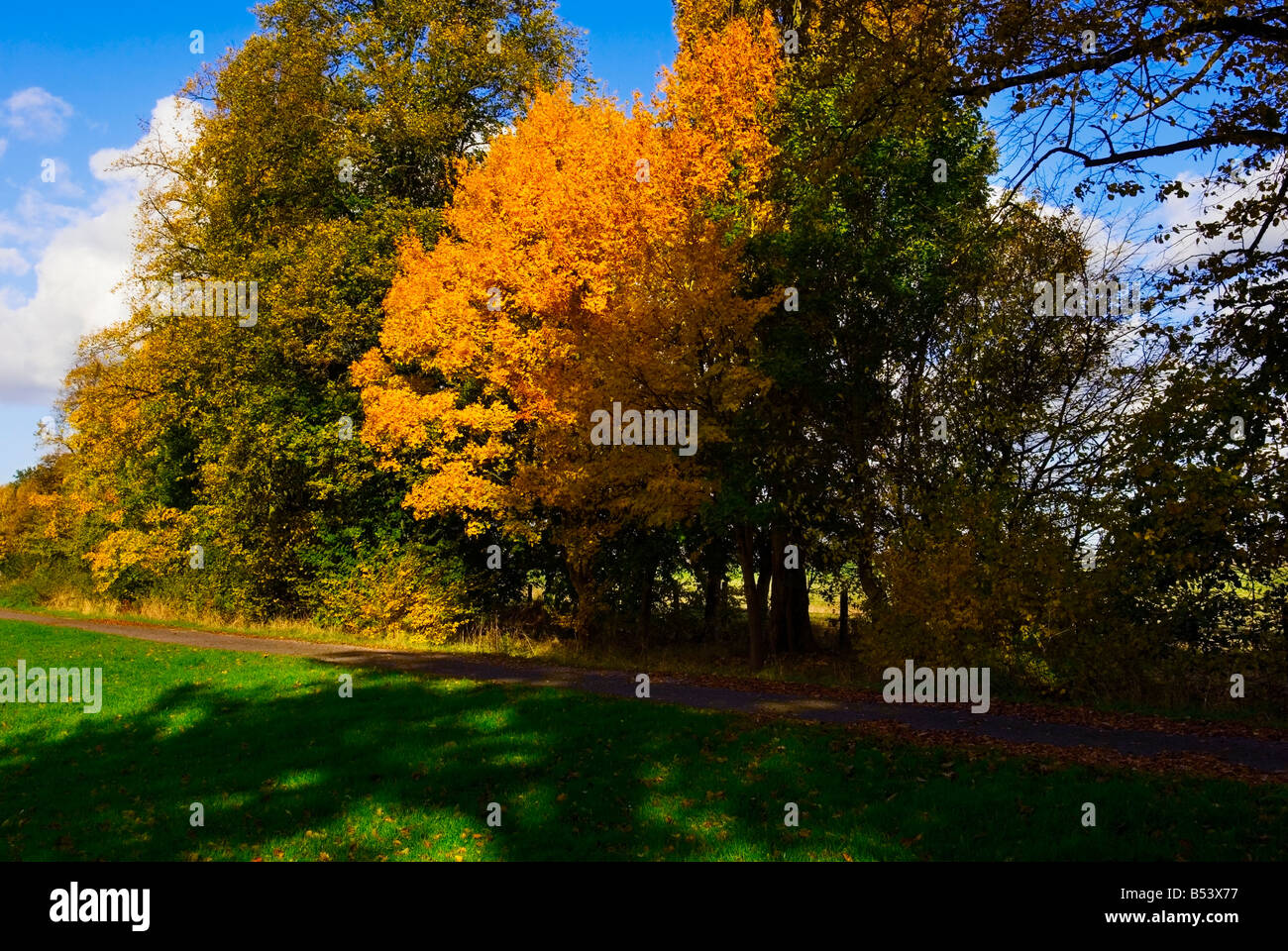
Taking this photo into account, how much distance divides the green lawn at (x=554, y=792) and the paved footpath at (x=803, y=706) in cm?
112

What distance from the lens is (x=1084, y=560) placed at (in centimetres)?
1266

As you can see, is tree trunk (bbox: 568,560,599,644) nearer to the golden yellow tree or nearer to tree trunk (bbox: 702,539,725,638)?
the golden yellow tree

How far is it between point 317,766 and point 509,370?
37.1 feet

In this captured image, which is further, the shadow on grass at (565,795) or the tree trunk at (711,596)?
the tree trunk at (711,596)

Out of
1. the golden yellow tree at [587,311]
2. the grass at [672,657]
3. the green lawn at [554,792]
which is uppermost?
the golden yellow tree at [587,311]

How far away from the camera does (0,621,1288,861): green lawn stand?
659 cm

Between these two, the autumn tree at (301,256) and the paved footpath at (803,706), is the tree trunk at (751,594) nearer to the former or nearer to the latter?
the paved footpath at (803,706)

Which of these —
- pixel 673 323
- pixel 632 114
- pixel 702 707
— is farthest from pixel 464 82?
pixel 702 707

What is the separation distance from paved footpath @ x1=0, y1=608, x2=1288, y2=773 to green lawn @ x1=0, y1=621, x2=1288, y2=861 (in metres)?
1.12

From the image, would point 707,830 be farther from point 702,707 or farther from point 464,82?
point 464,82

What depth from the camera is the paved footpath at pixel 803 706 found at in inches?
360

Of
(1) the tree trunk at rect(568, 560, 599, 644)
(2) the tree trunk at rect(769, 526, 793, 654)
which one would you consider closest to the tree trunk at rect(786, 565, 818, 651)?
(2) the tree trunk at rect(769, 526, 793, 654)

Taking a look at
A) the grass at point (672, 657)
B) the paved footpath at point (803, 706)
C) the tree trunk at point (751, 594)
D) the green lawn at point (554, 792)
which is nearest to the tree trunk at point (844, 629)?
the grass at point (672, 657)

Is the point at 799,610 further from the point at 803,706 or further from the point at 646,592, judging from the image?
the point at 803,706
